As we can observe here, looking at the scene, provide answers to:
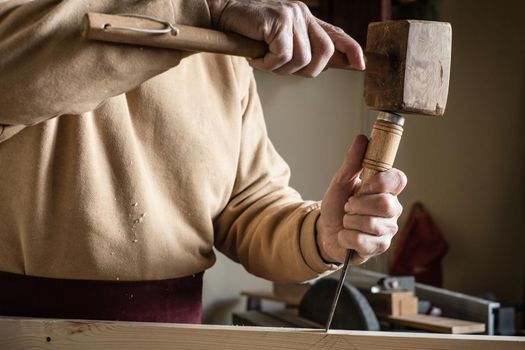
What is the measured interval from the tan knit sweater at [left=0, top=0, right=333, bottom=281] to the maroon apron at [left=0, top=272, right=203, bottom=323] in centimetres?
2

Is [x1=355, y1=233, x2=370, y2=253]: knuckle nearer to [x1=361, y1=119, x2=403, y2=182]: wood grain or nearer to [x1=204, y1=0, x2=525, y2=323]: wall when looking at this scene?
[x1=361, y1=119, x2=403, y2=182]: wood grain

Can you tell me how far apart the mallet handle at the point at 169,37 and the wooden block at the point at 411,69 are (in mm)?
190

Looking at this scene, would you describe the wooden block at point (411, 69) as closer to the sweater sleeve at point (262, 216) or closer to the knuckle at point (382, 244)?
the knuckle at point (382, 244)

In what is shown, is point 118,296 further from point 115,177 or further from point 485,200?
point 485,200

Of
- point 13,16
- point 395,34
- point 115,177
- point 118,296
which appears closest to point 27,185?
point 115,177

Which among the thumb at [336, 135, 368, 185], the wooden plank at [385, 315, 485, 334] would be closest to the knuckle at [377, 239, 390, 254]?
the thumb at [336, 135, 368, 185]

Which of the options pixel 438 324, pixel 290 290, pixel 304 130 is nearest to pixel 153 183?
pixel 438 324

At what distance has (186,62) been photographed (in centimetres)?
146

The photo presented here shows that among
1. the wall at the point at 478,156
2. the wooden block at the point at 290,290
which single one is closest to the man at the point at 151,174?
the wooden block at the point at 290,290

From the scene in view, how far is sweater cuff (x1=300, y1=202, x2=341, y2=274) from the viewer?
52.1 inches

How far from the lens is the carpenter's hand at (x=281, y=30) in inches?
37.0

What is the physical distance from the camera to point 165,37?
87 cm

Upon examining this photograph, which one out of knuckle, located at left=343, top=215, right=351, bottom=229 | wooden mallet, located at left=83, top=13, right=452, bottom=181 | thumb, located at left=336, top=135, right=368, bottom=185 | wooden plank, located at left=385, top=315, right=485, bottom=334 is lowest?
wooden plank, located at left=385, top=315, right=485, bottom=334

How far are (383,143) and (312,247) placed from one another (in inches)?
12.6
